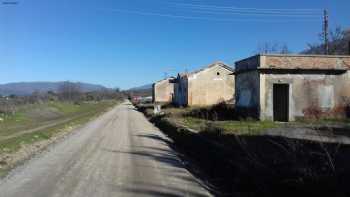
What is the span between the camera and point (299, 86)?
31297 mm

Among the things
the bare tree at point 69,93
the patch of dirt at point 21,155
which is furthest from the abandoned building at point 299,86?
the bare tree at point 69,93

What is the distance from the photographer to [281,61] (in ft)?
102

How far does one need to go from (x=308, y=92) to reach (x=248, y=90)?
162 inches

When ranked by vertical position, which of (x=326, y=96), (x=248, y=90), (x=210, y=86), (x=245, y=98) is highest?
(x=210, y=86)

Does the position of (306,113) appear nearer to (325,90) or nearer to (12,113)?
(325,90)

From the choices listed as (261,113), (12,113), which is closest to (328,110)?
(261,113)

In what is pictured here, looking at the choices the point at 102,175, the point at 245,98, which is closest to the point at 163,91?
the point at 245,98

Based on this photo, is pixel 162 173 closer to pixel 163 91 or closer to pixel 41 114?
pixel 41 114

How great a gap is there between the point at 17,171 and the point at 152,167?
3.66 meters

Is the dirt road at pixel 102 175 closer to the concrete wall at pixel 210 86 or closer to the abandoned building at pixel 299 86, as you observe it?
the abandoned building at pixel 299 86

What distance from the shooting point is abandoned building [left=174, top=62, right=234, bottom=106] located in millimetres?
58188

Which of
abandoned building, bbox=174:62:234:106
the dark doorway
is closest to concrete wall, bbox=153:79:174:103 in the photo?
abandoned building, bbox=174:62:234:106

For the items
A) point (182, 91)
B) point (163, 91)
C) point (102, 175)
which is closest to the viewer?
point (102, 175)

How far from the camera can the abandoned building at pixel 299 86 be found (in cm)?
3108
